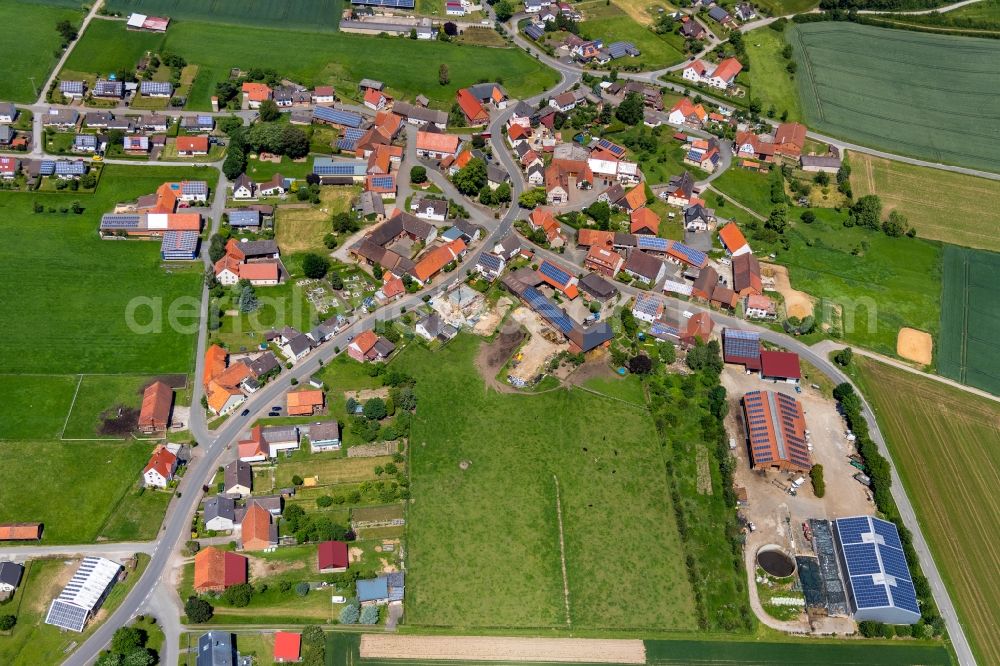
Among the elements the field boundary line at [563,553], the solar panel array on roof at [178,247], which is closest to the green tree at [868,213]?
the field boundary line at [563,553]

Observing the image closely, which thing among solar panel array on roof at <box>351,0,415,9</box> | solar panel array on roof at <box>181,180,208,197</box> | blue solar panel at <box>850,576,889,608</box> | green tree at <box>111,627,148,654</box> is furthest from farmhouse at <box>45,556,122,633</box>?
solar panel array on roof at <box>351,0,415,9</box>

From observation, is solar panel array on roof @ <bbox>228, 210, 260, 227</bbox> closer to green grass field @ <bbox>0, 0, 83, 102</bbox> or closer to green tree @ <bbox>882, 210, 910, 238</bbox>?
green grass field @ <bbox>0, 0, 83, 102</bbox>

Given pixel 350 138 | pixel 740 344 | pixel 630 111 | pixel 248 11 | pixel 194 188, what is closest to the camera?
pixel 740 344

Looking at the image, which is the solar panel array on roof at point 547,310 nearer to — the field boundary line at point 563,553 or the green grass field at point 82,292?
the field boundary line at point 563,553

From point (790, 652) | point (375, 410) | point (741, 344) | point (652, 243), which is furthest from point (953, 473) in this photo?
point (375, 410)

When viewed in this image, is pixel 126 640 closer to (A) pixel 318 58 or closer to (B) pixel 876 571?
(B) pixel 876 571

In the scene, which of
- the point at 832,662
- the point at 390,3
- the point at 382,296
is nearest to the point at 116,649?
the point at 382,296
